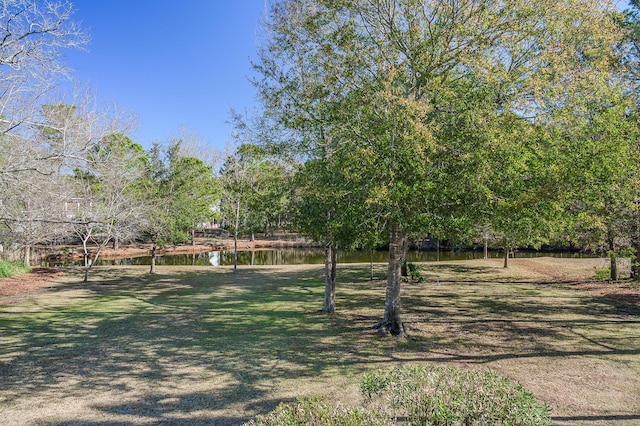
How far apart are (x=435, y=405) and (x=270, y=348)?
5357 mm

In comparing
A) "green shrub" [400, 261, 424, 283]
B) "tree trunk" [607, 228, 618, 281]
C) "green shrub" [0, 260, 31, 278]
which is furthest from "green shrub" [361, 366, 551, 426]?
"green shrub" [0, 260, 31, 278]

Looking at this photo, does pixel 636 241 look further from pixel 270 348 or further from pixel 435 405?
pixel 435 405

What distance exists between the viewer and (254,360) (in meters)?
7.94

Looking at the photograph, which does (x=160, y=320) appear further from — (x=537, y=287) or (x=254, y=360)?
(x=537, y=287)

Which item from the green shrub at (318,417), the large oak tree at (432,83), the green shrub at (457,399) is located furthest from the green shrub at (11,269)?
the green shrub at (457,399)

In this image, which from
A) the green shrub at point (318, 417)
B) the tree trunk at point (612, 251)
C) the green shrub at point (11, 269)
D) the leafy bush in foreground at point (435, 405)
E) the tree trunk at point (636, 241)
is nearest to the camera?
the green shrub at point (318, 417)

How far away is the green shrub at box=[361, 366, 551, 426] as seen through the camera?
3914 mm

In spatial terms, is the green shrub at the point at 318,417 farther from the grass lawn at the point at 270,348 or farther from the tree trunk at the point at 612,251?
the tree trunk at the point at 612,251

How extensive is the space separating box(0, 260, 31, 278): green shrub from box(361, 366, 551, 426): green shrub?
2269 centimetres

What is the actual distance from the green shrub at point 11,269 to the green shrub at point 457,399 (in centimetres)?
2269

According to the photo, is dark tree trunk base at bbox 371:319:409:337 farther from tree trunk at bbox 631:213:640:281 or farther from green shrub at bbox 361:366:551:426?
tree trunk at bbox 631:213:640:281

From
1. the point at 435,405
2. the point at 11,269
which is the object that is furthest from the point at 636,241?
the point at 11,269

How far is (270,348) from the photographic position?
8750 mm

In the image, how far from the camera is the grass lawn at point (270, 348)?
5.94 metres
